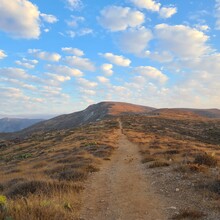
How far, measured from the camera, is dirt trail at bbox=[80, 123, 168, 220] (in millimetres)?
10094

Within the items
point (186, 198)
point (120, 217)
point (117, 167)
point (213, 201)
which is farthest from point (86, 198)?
point (117, 167)

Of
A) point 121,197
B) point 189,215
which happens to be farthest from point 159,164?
point 189,215

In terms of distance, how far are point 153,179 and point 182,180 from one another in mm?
1699

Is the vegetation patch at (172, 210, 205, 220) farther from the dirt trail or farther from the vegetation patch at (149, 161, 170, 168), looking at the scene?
the vegetation patch at (149, 161, 170, 168)

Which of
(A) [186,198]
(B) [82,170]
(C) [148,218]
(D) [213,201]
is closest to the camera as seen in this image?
(C) [148,218]

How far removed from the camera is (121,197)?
12328 millimetres

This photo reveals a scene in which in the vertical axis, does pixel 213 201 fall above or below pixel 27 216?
below

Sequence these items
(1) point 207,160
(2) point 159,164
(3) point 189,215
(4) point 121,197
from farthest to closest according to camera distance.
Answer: (2) point 159,164, (1) point 207,160, (4) point 121,197, (3) point 189,215

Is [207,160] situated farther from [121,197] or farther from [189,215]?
[189,215]

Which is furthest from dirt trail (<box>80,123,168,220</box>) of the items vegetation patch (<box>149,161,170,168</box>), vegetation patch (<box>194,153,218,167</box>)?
vegetation patch (<box>194,153,218,167</box>)

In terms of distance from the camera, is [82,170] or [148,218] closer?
[148,218]

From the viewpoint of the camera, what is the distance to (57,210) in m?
8.41

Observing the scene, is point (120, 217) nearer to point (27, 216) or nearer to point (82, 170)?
point (27, 216)

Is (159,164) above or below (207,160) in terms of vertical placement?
below
